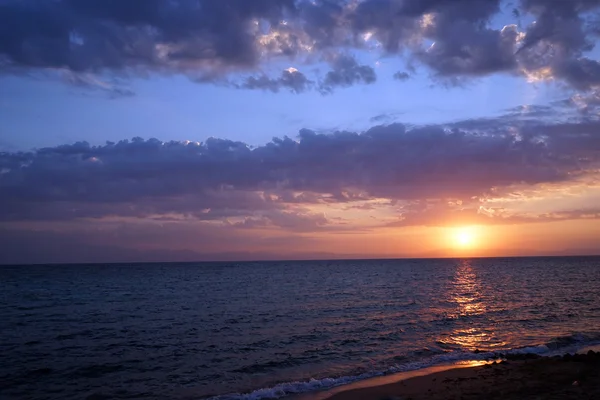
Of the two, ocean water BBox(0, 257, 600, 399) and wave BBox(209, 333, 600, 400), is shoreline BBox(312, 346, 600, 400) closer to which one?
wave BBox(209, 333, 600, 400)

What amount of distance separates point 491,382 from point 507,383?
1.93ft

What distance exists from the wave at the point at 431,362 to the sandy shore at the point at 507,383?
157cm

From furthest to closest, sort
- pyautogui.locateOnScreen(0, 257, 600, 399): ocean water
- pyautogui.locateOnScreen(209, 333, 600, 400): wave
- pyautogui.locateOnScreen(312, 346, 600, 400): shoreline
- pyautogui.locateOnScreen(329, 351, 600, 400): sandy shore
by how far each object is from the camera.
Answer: pyautogui.locateOnScreen(0, 257, 600, 399): ocean water → pyautogui.locateOnScreen(209, 333, 600, 400): wave → pyautogui.locateOnScreen(312, 346, 600, 400): shoreline → pyautogui.locateOnScreen(329, 351, 600, 400): sandy shore

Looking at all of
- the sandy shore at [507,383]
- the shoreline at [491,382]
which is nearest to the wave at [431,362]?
the shoreline at [491,382]

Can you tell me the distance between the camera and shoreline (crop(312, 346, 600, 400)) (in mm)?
16267

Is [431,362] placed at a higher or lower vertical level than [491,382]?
lower

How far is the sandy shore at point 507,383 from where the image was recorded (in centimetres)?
1614

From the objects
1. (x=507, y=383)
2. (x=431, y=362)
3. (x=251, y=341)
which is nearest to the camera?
(x=507, y=383)

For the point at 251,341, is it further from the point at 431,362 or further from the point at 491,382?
the point at 491,382

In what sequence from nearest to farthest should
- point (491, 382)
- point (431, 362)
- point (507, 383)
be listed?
point (507, 383)
point (491, 382)
point (431, 362)

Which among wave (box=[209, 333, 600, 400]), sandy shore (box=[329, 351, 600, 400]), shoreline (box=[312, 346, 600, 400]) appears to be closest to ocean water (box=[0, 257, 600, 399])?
wave (box=[209, 333, 600, 400])

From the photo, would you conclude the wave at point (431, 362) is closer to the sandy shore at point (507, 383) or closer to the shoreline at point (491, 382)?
the shoreline at point (491, 382)

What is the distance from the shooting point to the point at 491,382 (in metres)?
17.8

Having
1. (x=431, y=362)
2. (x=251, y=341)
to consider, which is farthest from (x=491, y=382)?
(x=251, y=341)
